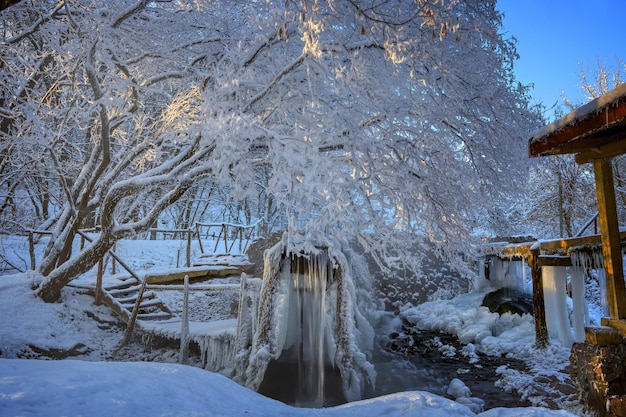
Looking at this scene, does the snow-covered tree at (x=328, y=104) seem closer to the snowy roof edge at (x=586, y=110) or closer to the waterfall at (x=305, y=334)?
the snowy roof edge at (x=586, y=110)

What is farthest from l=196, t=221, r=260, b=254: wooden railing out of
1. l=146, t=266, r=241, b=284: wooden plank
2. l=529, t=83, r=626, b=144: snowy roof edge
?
l=529, t=83, r=626, b=144: snowy roof edge

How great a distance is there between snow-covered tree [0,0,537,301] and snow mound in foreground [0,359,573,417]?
2.59 m

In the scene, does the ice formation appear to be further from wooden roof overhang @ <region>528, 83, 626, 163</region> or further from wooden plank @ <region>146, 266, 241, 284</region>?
wooden plank @ <region>146, 266, 241, 284</region>

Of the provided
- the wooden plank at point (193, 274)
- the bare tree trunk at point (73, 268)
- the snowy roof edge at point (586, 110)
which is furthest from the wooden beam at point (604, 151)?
the wooden plank at point (193, 274)

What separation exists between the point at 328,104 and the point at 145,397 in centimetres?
498

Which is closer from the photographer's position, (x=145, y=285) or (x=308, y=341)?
(x=308, y=341)

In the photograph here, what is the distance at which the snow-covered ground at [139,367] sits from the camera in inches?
132

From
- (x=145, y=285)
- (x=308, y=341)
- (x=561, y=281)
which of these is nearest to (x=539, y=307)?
(x=561, y=281)

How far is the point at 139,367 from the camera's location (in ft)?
14.6

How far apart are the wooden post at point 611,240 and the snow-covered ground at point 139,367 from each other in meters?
3.30

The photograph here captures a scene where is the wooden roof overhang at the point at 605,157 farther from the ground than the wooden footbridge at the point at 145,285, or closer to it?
farther from the ground

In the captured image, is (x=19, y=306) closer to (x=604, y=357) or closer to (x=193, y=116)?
(x=193, y=116)

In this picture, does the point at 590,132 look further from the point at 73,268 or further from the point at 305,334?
the point at 73,268

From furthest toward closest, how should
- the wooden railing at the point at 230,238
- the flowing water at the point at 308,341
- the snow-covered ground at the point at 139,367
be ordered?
the wooden railing at the point at 230,238 < the flowing water at the point at 308,341 < the snow-covered ground at the point at 139,367
